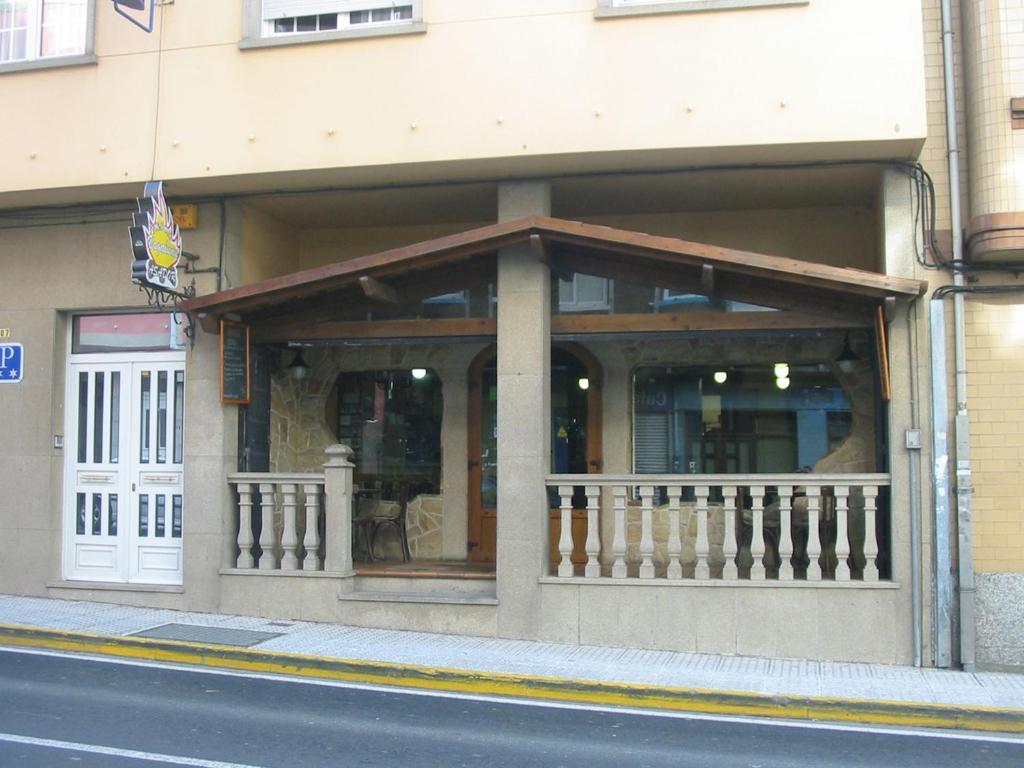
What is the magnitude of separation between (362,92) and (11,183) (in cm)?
411

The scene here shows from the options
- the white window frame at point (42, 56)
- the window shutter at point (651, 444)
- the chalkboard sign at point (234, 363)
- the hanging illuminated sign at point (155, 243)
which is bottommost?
the window shutter at point (651, 444)

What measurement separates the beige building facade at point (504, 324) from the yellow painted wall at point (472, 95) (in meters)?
0.03

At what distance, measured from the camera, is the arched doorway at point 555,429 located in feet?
40.9

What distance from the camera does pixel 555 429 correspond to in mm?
12641

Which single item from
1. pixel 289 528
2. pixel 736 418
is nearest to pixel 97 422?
pixel 289 528

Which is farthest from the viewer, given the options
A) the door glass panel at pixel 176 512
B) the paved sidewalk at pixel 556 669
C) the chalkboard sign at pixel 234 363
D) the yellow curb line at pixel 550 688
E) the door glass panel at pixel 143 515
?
the door glass panel at pixel 143 515

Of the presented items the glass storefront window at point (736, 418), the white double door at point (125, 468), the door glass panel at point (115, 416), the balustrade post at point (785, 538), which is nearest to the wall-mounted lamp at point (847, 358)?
the glass storefront window at point (736, 418)

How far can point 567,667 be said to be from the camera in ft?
29.5

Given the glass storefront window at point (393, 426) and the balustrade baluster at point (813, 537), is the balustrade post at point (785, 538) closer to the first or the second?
the balustrade baluster at point (813, 537)

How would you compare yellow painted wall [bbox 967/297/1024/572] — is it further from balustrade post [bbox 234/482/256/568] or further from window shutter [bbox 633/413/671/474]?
balustrade post [bbox 234/482/256/568]

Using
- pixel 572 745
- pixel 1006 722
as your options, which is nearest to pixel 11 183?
pixel 572 745

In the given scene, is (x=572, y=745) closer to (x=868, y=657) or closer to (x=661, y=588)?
(x=661, y=588)

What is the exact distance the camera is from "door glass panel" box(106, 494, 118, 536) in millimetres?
11922

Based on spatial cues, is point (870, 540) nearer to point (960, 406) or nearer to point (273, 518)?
point (960, 406)
